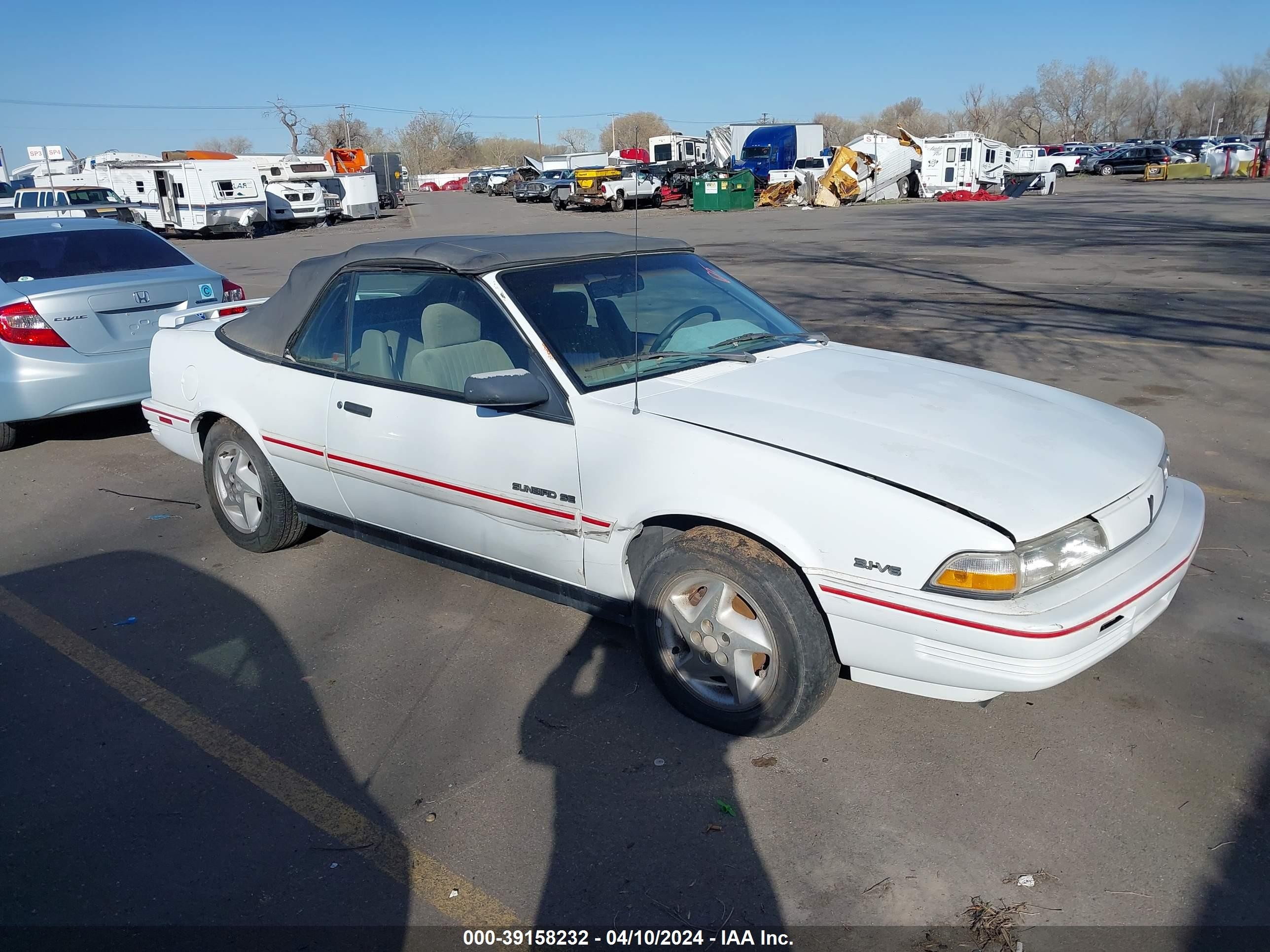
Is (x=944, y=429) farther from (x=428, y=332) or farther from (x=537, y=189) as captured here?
(x=537, y=189)

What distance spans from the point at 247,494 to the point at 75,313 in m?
2.90

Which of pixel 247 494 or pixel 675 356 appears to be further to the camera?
pixel 247 494

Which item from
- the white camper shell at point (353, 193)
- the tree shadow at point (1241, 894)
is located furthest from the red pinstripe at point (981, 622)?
the white camper shell at point (353, 193)

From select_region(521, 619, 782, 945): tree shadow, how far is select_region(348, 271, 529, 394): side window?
130 centimetres

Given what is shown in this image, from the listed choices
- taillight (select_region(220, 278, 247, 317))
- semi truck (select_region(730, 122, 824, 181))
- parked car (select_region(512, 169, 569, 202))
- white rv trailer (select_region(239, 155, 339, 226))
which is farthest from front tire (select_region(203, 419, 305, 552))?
parked car (select_region(512, 169, 569, 202))

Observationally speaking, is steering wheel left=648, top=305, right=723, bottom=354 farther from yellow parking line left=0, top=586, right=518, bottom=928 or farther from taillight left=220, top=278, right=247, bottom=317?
taillight left=220, top=278, right=247, bottom=317

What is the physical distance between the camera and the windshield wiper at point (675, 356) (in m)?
3.90

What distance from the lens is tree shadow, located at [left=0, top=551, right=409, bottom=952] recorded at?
272 cm

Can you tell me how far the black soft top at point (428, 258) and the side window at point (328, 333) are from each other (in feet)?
0.20

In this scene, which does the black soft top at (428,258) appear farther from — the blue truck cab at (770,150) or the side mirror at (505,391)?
the blue truck cab at (770,150)

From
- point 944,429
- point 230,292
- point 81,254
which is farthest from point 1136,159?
point 944,429

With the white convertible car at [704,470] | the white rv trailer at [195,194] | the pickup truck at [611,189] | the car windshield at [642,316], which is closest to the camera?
the white convertible car at [704,470]

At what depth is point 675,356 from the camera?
4051 millimetres

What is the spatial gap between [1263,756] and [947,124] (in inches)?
5191
